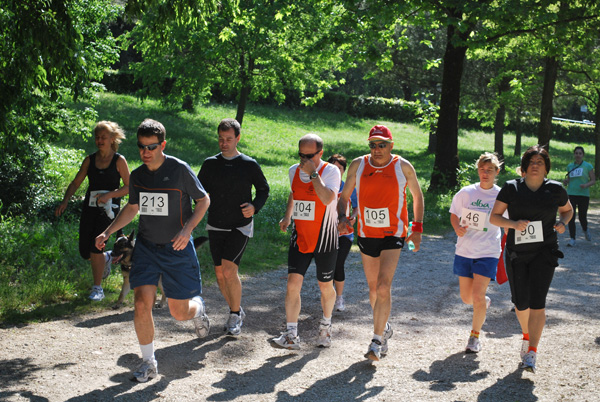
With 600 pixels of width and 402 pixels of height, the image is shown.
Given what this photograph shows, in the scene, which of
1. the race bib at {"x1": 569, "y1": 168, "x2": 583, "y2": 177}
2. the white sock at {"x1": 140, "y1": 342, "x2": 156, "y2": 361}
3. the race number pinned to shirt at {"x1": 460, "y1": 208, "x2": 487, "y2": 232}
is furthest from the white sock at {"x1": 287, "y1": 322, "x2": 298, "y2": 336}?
the race bib at {"x1": 569, "y1": 168, "x2": 583, "y2": 177}

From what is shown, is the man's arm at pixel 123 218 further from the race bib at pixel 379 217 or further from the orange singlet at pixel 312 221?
the race bib at pixel 379 217

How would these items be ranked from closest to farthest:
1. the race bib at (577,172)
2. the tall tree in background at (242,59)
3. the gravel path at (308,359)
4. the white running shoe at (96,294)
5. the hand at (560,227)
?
the gravel path at (308,359), the hand at (560,227), the white running shoe at (96,294), the race bib at (577,172), the tall tree in background at (242,59)

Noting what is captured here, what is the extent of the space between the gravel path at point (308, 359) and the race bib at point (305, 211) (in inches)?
50.5

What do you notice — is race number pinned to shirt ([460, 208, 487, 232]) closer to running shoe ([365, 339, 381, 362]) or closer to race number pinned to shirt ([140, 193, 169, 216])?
running shoe ([365, 339, 381, 362])

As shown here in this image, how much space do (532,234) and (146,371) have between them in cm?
354

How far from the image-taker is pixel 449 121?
18.9 metres

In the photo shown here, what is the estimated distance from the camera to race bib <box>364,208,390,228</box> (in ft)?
20.6

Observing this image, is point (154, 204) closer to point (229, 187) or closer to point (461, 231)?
point (229, 187)

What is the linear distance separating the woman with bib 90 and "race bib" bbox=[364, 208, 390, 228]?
0.97 m

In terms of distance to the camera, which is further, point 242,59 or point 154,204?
point 242,59

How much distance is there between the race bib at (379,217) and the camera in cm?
627

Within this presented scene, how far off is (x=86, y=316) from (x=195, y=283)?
2.19 metres

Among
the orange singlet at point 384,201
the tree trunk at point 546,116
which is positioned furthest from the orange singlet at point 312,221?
the tree trunk at point 546,116

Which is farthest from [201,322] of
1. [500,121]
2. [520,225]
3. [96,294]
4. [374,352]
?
[500,121]
